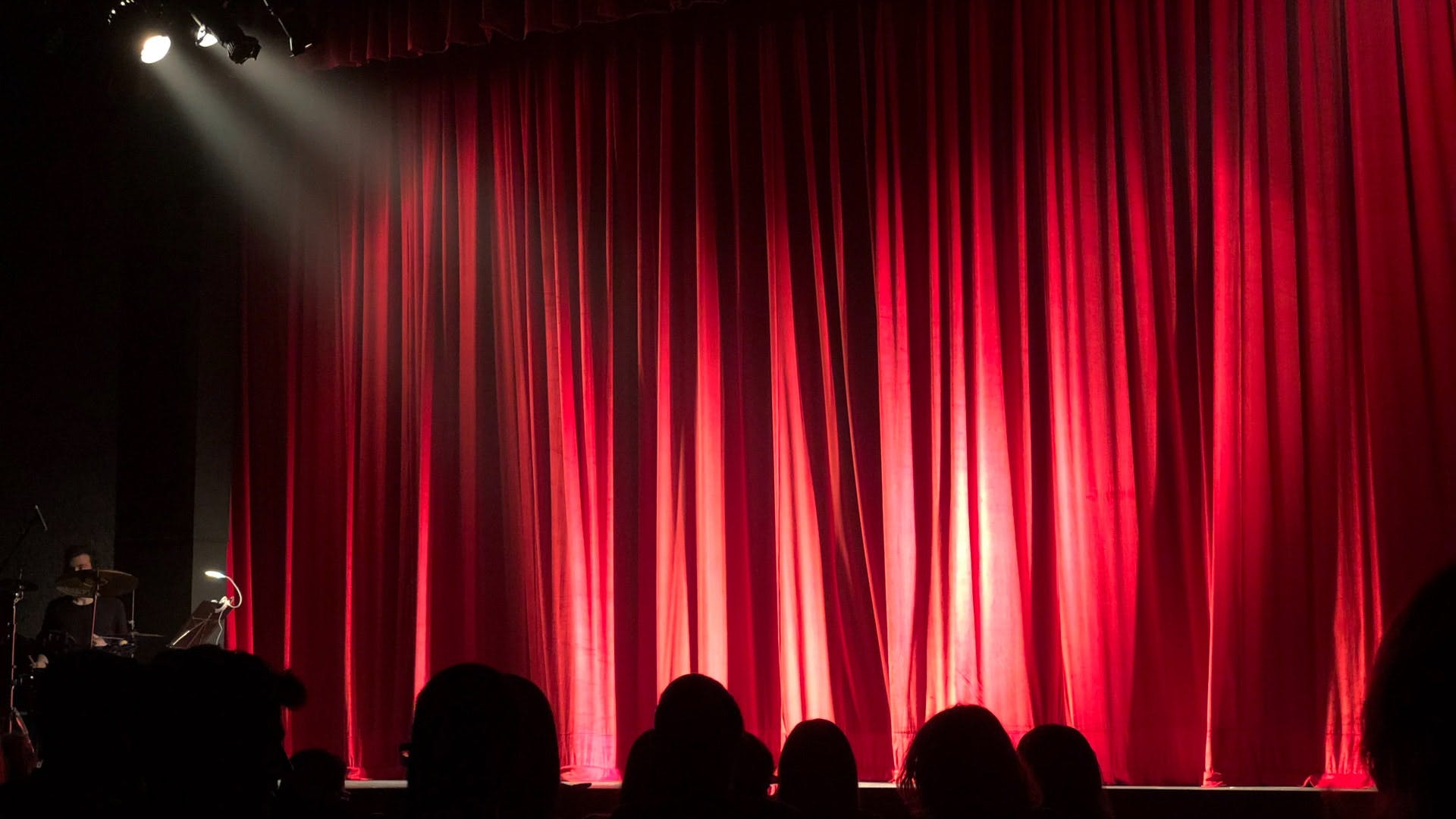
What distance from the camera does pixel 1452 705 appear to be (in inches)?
29.1

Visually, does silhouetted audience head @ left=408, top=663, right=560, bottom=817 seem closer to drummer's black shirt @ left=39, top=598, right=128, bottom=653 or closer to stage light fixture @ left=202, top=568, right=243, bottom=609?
stage light fixture @ left=202, top=568, right=243, bottom=609

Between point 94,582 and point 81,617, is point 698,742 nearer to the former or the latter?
point 94,582

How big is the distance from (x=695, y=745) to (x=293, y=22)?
5076 mm

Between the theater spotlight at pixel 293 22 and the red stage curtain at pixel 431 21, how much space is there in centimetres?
33

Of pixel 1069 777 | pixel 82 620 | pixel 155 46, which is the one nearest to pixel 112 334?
pixel 82 620

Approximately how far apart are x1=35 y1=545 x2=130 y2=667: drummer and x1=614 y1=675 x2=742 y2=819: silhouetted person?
5105mm

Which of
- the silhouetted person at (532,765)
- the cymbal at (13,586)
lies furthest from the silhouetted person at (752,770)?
the cymbal at (13,586)

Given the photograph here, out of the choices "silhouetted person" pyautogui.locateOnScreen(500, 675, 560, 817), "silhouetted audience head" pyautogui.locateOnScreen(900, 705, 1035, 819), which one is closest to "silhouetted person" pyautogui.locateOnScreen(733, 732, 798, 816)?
"silhouetted audience head" pyautogui.locateOnScreen(900, 705, 1035, 819)

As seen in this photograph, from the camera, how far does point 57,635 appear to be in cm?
599

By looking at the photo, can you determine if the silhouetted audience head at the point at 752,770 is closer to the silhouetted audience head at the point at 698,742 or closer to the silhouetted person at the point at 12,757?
the silhouetted audience head at the point at 698,742

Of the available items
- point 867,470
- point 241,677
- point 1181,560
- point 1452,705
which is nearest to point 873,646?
point 867,470

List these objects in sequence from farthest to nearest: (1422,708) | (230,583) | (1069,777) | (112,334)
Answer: (112,334) < (230,583) < (1069,777) < (1422,708)

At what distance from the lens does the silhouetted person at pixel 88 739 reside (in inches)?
75.7

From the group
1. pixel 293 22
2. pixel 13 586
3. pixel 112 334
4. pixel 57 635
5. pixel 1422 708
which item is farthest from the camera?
pixel 112 334
